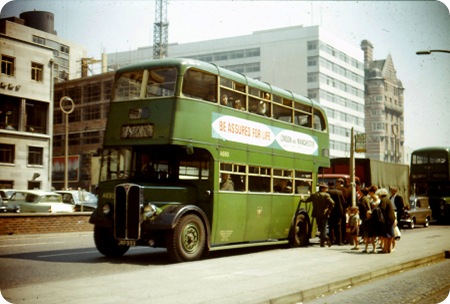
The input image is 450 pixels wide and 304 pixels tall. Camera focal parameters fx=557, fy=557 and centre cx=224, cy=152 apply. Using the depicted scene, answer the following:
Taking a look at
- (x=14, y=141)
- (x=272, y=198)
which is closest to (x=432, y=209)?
(x=272, y=198)

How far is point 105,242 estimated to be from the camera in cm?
1287

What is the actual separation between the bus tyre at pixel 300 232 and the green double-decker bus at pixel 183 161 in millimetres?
1467

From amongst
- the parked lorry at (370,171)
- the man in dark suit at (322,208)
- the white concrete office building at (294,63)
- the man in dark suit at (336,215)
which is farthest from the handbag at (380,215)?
the white concrete office building at (294,63)

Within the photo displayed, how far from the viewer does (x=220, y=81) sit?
43.0ft

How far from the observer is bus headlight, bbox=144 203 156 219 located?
11.9m

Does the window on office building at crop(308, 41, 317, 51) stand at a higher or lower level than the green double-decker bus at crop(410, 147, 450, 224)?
higher

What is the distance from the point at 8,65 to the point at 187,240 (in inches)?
216

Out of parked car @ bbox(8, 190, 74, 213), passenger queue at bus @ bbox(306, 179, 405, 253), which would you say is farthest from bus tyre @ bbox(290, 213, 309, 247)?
parked car @ bbox(8, 190, 74, 213)

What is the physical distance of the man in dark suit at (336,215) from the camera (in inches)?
652

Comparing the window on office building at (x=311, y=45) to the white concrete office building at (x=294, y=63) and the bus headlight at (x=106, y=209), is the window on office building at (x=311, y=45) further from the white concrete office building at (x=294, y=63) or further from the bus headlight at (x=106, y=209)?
the bus headlight at (x=106, y=209)

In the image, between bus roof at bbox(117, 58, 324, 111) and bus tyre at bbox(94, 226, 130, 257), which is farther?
bus tyre at bbox(94, 226, 130, 257)

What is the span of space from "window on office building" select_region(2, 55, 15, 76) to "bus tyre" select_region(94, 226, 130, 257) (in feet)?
16.8

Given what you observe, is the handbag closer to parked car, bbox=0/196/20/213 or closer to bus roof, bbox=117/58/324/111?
bus roof, bbox=117/58/324/111

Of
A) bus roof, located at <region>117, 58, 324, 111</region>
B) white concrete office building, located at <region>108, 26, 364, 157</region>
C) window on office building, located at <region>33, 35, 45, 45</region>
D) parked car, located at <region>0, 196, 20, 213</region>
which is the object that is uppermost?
white concrete office building, located at <region>108, 26, 364, 157</region>
